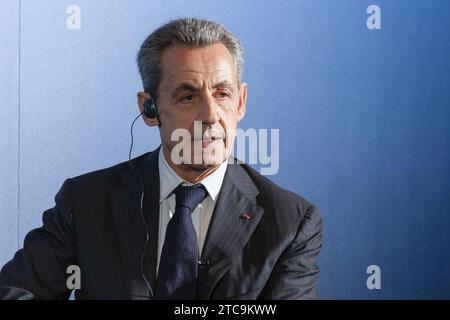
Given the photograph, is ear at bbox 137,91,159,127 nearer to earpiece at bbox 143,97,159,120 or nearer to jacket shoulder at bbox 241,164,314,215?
earpiece at bbox 143,97,159,120

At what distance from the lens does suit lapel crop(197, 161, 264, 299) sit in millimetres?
1780

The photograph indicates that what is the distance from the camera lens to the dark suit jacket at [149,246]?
1.80 metres

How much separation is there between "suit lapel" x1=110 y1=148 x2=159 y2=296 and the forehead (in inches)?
10.1

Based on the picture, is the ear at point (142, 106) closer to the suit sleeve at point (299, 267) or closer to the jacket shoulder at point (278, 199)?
the jacket shoulder at point (278, 199)

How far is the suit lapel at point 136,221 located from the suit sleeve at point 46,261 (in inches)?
5.8

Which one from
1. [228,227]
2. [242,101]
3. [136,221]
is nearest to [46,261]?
[136,221]

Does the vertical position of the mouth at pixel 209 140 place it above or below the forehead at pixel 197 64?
below

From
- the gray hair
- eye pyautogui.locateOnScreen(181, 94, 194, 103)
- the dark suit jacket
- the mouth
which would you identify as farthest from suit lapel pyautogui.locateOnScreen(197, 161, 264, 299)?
the gray hair

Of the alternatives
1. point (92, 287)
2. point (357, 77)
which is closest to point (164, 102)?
point (92, 287)

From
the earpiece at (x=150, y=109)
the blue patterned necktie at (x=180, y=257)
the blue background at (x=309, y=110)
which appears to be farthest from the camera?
the blue background at (x=309, y=110)

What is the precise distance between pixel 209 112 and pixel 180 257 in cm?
41

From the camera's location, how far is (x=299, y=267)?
6.15ft

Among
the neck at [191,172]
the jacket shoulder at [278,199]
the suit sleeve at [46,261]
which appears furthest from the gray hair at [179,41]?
the suit sleeve at [46,261]
